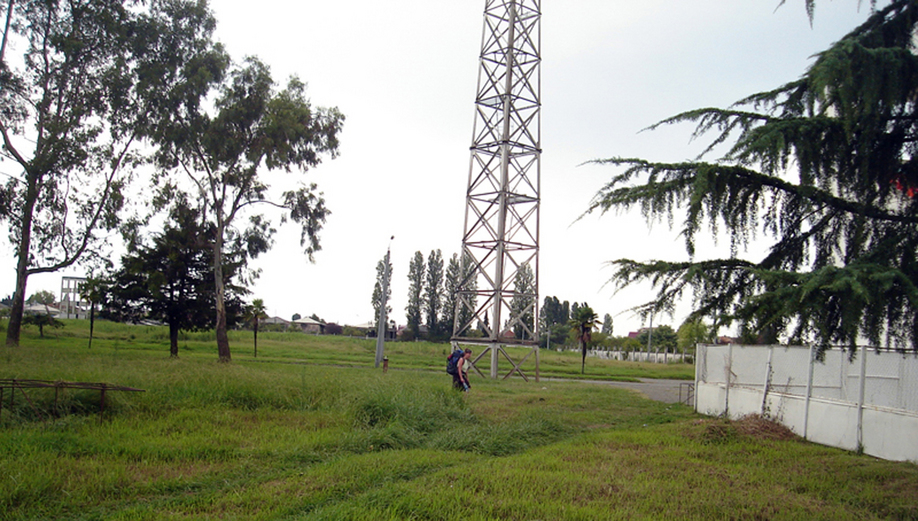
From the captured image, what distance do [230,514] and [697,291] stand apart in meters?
4.45

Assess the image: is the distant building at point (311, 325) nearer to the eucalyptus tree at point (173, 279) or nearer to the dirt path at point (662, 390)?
the eucalyptus tree at point (173, 279)

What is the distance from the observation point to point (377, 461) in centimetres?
803

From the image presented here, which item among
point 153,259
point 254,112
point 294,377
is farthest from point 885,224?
point 153,259

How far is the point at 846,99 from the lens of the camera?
483 centimetres

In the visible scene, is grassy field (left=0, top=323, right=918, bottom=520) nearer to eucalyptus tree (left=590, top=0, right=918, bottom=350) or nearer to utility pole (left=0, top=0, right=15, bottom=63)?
eucalyptus tree (left=590, top=0, right=918, bottom=350)

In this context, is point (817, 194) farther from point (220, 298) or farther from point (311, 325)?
point (311, 325)

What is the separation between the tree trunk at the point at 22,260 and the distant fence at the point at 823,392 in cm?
2673

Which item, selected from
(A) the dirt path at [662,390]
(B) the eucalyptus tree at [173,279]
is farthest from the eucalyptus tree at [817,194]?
(B) the eucalyptus tree at [173,279]

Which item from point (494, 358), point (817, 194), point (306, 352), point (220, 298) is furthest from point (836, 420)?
point (306, 352)

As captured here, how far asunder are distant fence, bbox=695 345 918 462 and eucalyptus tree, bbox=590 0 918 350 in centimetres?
308

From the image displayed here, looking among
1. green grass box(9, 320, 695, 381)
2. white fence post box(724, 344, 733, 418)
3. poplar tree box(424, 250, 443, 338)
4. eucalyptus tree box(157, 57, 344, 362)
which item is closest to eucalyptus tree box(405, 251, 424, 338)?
poplar tree box(424, 250, 443, 338)

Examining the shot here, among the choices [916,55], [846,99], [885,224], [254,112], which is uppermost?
[254,112]

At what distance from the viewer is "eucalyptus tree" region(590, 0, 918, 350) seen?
4.55m

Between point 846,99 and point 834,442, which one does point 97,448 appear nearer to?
point 846,99
